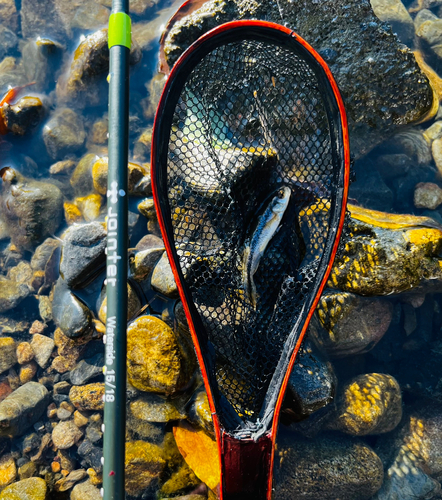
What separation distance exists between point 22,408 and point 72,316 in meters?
0.94

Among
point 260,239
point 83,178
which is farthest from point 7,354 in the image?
point 260,239

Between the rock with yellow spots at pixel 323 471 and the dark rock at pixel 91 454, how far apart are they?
5.13ft

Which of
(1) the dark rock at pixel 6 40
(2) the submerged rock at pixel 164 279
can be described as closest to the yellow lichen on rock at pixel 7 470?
(2) the submerged rock at pixel 164 279

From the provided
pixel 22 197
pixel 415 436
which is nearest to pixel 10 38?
pixel 22 197

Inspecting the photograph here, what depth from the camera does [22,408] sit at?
3.30 m

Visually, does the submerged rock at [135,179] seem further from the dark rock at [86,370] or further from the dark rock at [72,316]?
the dark rock at [86,370]

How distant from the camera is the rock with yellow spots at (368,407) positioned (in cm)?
322

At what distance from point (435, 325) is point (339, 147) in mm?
2445

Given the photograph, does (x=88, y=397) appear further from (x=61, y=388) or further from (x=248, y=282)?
(x=248, y=282)

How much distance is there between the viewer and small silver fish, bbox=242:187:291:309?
2.66 meters

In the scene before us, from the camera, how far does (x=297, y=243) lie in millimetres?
2756

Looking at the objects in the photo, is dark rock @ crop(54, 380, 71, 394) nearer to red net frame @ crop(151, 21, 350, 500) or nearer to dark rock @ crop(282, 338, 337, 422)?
red net frame @ crop(151, 21, 350, 500)

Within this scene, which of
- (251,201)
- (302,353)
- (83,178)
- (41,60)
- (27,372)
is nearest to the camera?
(302,353)

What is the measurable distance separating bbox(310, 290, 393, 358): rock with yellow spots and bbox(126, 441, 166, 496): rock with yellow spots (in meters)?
1.76
